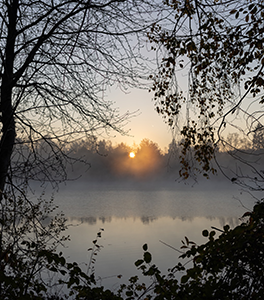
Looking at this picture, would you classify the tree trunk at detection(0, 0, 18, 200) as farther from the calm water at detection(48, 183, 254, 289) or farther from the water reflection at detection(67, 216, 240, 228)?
the water reflection at detection(67, 216, 240, 228)

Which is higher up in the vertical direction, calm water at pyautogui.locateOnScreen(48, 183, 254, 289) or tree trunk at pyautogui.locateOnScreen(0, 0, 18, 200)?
tree trunk at pyautogui.locateOnScreen(0, 0, 18, 200)

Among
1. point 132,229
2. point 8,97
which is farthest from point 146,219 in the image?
point 8,97

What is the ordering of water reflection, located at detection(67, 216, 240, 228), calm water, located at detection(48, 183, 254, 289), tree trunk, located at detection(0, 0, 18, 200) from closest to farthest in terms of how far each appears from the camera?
1. tree trunk, located at detection(0, 0, 18, 200)
2. calm water, located at detection(48, 183, 254, 289)
3. water reflection, located at detection(67, 216, 240, 228)

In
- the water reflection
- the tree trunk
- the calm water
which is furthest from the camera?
the water reflection

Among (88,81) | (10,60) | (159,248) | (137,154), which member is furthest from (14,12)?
(137,154)

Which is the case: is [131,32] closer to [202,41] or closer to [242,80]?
[202,41]

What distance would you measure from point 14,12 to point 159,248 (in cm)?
1034

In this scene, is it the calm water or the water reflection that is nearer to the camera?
the calm water

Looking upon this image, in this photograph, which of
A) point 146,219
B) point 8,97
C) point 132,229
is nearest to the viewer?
point 8,97

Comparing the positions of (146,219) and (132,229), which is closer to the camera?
(132,229)

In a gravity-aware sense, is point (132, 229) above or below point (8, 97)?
below

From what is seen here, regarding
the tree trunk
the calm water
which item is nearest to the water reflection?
the calm water

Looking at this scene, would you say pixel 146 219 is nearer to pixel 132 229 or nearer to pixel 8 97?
pixel 132 229

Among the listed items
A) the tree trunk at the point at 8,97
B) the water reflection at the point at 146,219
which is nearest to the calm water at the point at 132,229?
the water reflection at the point at 146,219
